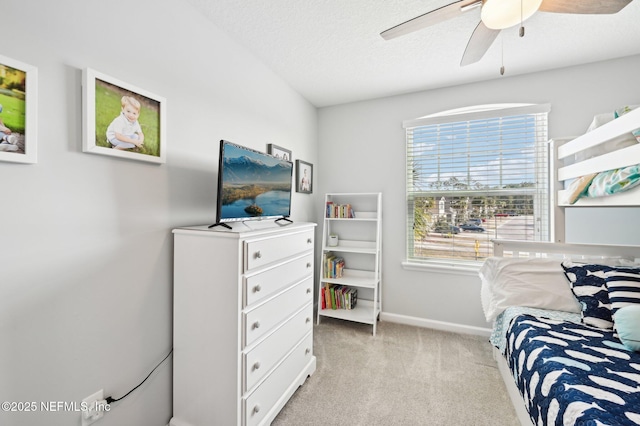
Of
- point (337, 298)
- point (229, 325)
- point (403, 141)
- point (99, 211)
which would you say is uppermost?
point (403, 141)

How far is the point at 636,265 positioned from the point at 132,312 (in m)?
3.07

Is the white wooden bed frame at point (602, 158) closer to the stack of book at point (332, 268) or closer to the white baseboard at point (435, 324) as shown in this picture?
the white baseboard at point (435, 324)

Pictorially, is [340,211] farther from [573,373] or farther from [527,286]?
[573,373]

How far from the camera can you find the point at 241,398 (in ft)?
4.49

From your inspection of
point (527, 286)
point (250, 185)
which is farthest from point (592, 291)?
point (250, 185)

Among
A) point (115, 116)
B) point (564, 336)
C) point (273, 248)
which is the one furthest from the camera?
point (273, 248)

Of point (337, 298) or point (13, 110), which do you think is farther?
point (337, 298)

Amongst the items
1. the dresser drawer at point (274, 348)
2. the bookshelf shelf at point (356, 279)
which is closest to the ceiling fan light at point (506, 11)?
the dresser drawer at point (274, 348)

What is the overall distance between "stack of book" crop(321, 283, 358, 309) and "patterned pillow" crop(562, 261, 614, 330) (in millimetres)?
1858

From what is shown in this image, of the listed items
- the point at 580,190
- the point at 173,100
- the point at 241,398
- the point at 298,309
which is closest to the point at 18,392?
the point at 241,398

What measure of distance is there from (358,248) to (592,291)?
6.30 feet

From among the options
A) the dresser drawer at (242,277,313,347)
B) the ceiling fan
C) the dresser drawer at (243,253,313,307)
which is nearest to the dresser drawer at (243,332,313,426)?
the dresser drawer at (242,277,313,347)

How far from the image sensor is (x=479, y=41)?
5.03ft

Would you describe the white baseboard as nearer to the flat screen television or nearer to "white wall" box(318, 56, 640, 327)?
"white wall" box(318, 56, 640, 327)
